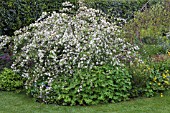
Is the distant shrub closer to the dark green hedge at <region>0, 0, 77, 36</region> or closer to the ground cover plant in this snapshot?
the dark green hedge at <region>0, 0, 77, 36</region>

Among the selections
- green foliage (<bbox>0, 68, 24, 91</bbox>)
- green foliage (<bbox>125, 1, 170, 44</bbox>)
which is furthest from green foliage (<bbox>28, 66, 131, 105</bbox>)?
green foliage (<bbox>125, 1, 170, 44</bbox>)

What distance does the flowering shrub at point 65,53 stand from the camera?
17.8 feet

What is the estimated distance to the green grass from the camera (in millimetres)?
5148

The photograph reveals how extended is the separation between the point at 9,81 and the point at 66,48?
50.0 inches

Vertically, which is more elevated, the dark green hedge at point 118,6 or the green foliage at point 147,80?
the dark green hedge at point 118,6

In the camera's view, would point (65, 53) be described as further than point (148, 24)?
No

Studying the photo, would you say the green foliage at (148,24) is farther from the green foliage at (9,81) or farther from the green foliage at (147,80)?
the green foliage at (9,81)

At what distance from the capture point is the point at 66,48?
552 cm

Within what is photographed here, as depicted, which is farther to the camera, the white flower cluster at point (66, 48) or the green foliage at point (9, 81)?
the green foliage at point (9, 81)

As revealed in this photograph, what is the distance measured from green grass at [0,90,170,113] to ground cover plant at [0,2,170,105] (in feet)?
0.41

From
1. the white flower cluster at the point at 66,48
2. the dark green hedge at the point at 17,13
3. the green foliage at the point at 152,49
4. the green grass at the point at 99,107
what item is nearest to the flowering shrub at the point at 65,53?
the white flower cluster at the point at 66,48

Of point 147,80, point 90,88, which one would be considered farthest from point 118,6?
point 90,88

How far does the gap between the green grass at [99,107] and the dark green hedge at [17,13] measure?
2773 millimetres

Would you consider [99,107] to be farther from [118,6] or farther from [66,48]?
[118,6]
